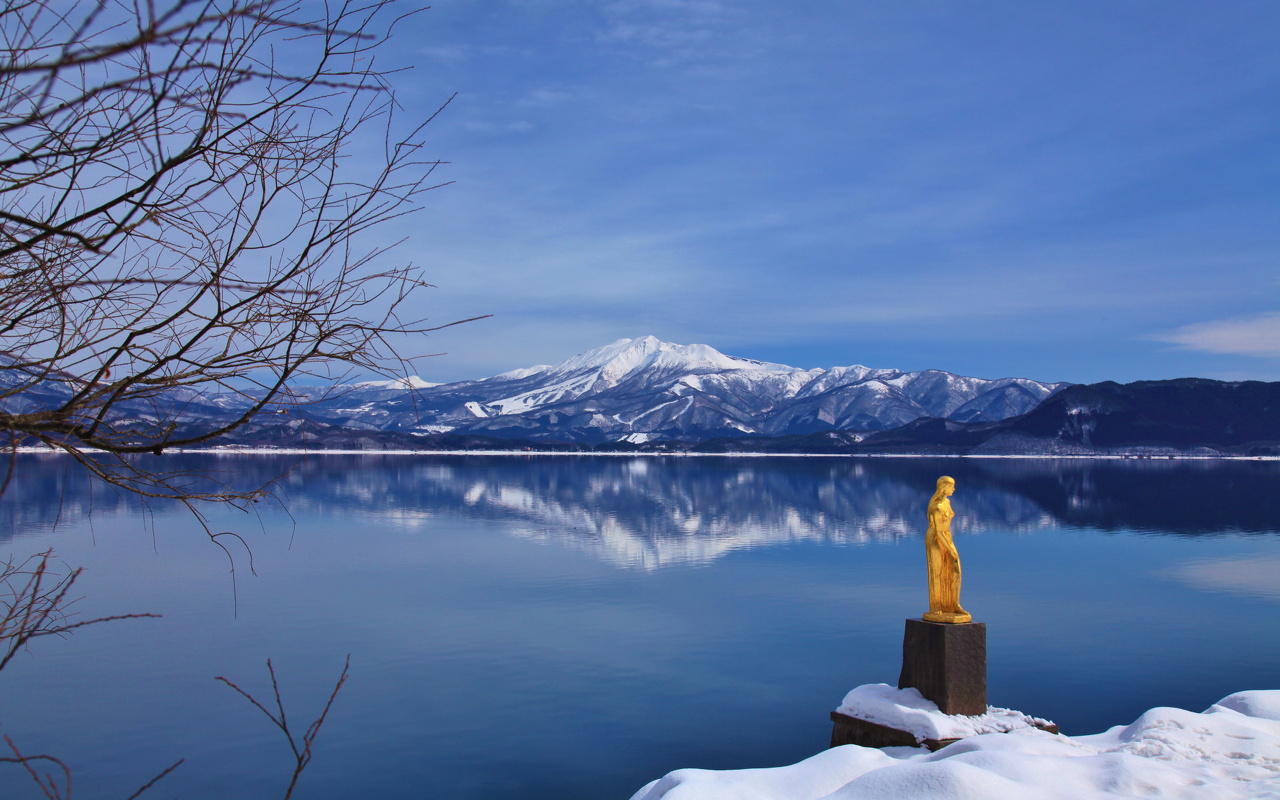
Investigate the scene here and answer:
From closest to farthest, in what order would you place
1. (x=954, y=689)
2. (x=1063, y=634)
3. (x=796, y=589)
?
1. (x=954, y=689)
2. (x=1063, y=634)
3. (x=796, y=589)

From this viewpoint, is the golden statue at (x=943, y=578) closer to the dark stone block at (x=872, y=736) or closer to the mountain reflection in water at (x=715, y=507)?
the dark stone block at (x=872, y=736)

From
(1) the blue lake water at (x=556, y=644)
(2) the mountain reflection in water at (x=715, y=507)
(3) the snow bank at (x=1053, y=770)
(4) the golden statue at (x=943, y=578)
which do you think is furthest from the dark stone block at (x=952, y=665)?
(2) the mountain reflection in water at (x=715, y=507)

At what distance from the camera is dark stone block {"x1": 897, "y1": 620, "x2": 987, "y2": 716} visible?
10867mm

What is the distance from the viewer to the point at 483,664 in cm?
1716

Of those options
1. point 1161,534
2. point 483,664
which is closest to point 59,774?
point 483,664

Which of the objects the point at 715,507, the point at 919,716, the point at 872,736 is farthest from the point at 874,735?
the point at 715,507

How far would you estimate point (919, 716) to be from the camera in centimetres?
1048

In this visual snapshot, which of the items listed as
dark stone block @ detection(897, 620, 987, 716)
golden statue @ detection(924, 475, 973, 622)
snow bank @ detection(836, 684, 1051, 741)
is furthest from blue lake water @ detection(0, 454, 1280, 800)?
golden statue @ detection(924, 475, 973, 622)

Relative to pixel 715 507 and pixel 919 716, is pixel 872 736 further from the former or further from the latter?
pixel 715 507

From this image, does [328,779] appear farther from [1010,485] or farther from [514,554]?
[1010,485]

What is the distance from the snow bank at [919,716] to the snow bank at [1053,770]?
0.55 feet

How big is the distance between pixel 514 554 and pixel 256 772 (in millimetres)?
22092

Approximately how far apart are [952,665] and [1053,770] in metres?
3.50

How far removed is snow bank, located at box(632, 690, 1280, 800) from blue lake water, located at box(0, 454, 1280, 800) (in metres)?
3.42
